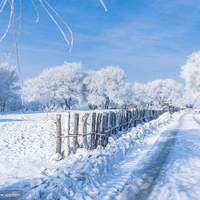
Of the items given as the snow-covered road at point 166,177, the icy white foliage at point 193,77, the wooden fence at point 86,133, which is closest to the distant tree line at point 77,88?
the icy white foliage at point 193,77

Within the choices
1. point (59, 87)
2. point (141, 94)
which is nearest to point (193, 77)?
point (59, 87)

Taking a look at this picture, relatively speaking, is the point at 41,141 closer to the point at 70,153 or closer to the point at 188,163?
the point at 70,153

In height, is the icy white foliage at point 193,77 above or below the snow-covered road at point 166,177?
above

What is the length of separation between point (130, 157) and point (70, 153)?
3.31m

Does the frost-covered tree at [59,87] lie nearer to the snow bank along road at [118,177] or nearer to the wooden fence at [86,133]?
the wooden fence at [86,133]

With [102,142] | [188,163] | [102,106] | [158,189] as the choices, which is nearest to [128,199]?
[158,189]

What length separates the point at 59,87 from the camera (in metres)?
112

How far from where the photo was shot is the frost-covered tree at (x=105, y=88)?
117250 millimetres

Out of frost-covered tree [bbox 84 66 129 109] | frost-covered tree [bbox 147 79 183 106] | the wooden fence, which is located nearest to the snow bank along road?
the wooden fence

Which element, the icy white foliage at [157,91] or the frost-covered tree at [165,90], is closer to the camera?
the icy white foliage at [157,91]

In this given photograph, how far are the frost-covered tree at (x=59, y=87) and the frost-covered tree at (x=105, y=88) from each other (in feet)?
10.6

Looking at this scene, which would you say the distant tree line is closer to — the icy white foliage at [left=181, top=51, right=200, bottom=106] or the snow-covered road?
the icy white foliage at [left=181, top=51, right=200, bottom=106]

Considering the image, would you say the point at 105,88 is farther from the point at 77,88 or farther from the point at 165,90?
the point at 165,90

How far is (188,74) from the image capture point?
301 feet
